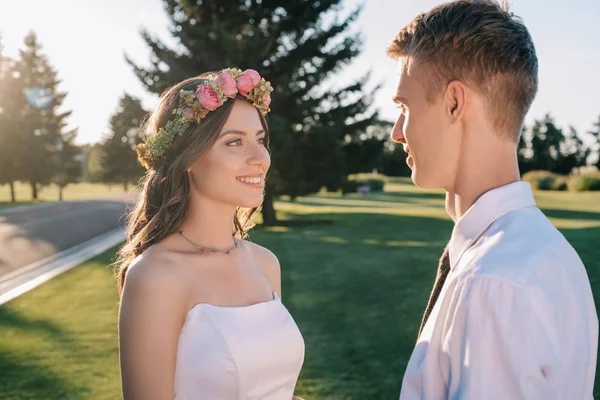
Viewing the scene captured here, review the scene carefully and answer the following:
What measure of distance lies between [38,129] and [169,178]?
51.6 metres

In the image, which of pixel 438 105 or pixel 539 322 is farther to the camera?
pixel 438 105

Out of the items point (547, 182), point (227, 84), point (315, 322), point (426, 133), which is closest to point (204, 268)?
point (227, 84)

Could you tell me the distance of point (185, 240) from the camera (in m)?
3.06

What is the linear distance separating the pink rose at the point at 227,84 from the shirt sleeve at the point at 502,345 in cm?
198

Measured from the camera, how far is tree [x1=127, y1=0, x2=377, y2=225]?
22.4 meters

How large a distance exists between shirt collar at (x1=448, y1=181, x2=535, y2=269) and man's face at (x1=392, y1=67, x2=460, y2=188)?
0.50 feet

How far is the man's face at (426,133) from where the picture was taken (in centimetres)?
181

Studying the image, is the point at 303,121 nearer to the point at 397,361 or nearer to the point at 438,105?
the point at 397,361

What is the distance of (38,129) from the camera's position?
5009 cm

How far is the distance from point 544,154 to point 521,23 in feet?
247

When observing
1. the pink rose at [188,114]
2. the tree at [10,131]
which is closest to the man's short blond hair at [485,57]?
the pink rose at [188,114]

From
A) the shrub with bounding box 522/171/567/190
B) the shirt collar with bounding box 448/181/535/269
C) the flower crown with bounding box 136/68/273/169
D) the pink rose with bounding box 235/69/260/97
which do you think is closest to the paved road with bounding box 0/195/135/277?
the flower crown with bounding box 136/68/273/169

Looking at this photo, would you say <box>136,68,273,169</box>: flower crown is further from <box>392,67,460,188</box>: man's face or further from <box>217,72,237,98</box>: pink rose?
<box>392,67,460,188</box>: man's face

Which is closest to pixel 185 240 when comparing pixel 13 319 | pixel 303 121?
pixel 13 319
